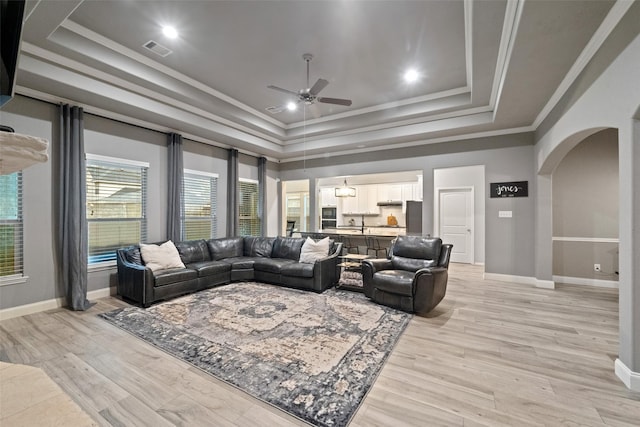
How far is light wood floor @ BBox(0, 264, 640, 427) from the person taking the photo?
6.04 feet

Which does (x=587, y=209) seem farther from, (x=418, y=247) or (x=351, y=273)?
(x=351, y=273)

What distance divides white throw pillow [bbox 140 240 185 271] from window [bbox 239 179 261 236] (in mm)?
2462

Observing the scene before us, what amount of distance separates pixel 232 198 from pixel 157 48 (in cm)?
345

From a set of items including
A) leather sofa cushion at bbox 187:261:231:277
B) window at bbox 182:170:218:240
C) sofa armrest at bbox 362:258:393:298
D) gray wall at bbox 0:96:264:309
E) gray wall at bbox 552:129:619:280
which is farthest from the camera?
window at bbox 182:170:218:240

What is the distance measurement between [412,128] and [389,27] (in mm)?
2800

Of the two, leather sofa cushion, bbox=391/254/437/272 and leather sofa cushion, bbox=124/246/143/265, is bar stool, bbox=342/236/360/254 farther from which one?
leather sofa cushion, bbox=124/246/143/265

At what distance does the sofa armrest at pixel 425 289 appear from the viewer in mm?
3514

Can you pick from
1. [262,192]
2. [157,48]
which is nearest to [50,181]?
[157,48]

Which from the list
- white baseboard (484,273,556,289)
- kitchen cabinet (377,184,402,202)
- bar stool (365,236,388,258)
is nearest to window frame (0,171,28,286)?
bar stool (365,236,388,258)

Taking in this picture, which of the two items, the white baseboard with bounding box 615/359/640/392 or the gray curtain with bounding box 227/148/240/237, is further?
the gray curtain with bounding box 227/148/240/237

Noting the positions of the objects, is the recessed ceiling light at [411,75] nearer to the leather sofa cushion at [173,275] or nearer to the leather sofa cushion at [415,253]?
the leather sofa cushion at [415,253]

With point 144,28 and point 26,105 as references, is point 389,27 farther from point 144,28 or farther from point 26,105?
point 26,105

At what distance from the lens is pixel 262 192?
741 centimetres

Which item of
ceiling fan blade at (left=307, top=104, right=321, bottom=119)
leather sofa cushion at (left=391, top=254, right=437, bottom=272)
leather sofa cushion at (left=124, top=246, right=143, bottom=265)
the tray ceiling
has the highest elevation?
ceiling fan blade at (left=307, top=104, right=321, bottom=119)
